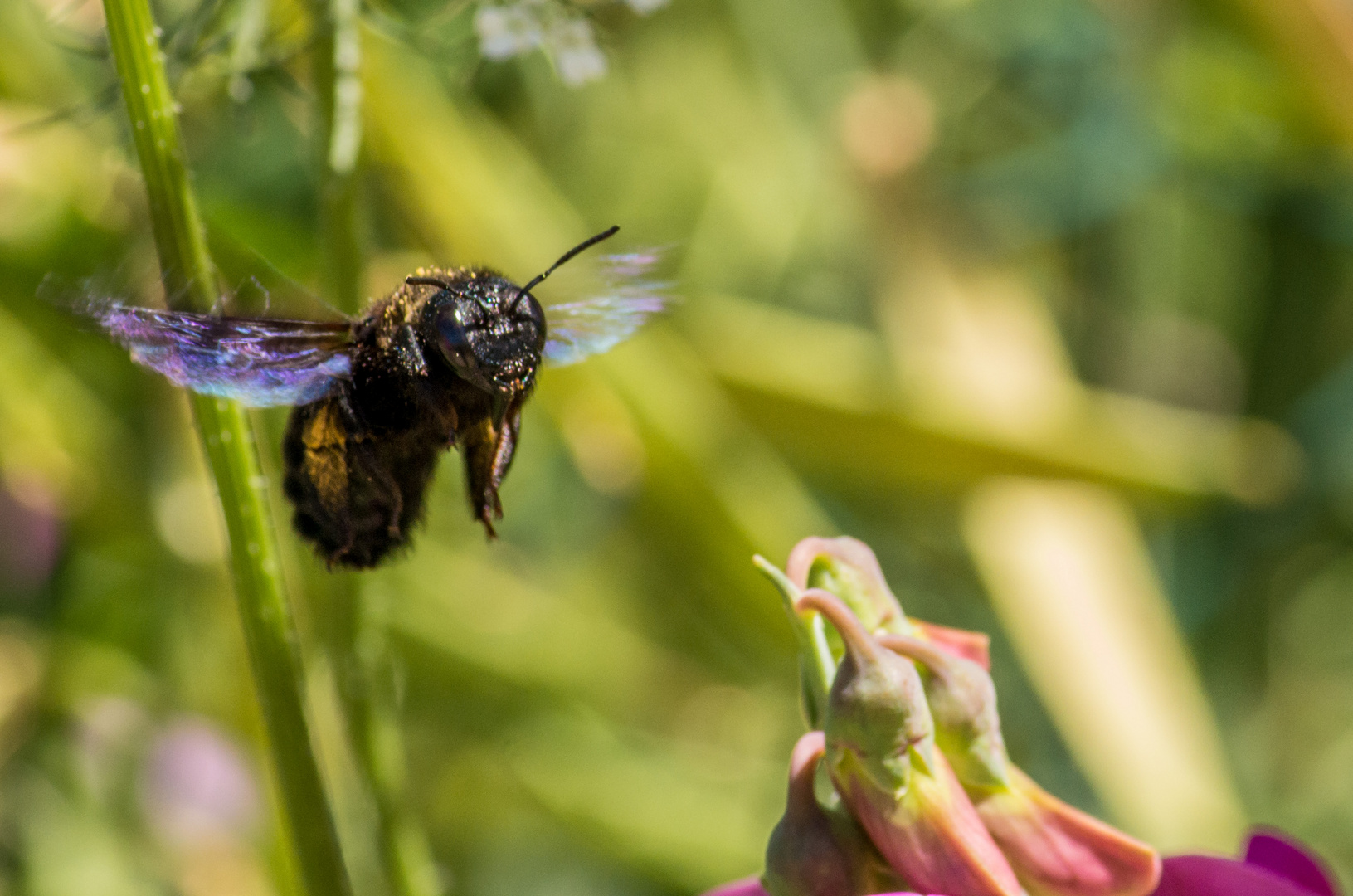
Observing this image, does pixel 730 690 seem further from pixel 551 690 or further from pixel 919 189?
pixel 919 189

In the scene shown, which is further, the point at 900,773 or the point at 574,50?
the point at 574,50

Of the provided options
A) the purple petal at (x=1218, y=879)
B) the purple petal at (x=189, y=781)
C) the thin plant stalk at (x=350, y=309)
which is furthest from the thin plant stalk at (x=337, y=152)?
the purple petal at (x=189, y=781)

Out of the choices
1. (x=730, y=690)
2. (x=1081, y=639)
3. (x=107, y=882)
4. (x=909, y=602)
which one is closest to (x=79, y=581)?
(x=107, y=882)

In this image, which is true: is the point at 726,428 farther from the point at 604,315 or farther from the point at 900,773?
the point at 900,773

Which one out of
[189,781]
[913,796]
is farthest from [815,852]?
[189,781]

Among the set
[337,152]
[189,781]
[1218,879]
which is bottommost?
[189,781]

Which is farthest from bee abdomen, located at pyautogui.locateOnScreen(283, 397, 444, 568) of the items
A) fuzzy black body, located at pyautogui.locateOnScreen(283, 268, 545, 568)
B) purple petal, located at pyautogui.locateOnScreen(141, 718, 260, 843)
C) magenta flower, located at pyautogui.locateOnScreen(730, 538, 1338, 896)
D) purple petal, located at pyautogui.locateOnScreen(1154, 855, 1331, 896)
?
purple petal, located at pyautogui.locateOnScreen(141, 718, 260, 843)
